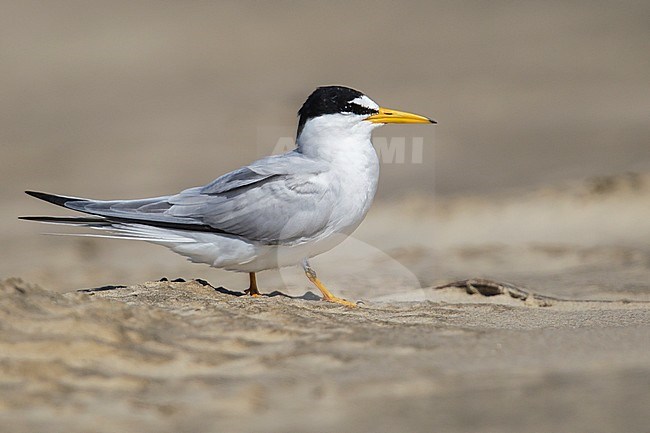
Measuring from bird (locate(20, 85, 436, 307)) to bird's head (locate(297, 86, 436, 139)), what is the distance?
14 cm

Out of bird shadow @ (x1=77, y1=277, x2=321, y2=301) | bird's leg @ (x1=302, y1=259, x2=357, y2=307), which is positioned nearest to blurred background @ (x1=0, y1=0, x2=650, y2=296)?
bird shadow @ (x1=77, y1=277, x2=321, y2=301)

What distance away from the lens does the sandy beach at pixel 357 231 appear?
10.1 feet

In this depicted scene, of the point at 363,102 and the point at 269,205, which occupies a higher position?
the point at 363,102

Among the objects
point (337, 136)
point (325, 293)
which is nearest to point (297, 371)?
point (325, 293)

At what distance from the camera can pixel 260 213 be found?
5.16m

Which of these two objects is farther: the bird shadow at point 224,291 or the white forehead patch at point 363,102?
the white forehead patch at point 363,102

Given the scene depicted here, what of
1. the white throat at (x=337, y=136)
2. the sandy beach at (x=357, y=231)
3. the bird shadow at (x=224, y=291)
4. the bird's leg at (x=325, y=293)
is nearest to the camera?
the sandy beach at (x=357, y=231)

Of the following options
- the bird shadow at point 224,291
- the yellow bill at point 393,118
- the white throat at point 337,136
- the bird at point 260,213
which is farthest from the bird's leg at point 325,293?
the yellow bill at point 393,118

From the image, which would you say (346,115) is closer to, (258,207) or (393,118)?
(393,118)

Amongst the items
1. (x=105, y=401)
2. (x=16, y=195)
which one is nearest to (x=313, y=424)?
(x=105, y=401)

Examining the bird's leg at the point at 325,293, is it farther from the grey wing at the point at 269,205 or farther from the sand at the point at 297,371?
the sand at the point at 297,371

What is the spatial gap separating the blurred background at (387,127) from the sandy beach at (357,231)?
0.04 meters

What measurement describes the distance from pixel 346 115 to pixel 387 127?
4.76 metres

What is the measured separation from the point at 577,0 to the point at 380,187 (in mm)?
6943
